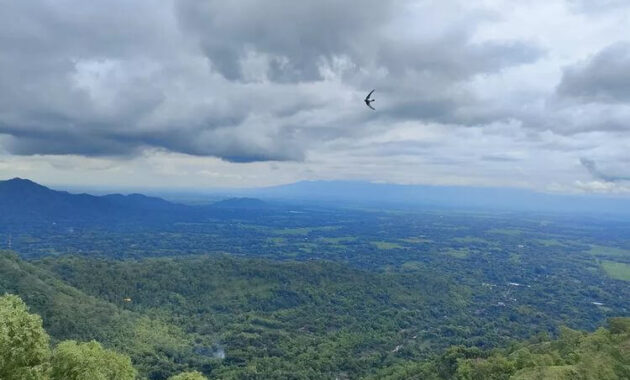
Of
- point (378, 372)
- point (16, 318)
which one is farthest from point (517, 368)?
point (16, 318)

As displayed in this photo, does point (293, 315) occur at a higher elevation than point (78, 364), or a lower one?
lower

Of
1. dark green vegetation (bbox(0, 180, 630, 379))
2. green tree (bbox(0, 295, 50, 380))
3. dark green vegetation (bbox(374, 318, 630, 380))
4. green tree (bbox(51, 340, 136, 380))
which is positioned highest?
green tree (bbox(0, 295, 50, 380))

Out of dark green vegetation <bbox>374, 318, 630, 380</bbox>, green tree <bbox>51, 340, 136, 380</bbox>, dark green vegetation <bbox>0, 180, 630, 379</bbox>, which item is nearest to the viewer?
green tree <bbox>51, 340, 136, 380</bbox>

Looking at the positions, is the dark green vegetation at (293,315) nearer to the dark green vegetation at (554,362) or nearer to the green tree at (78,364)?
the dark green vegetation at (554,362)

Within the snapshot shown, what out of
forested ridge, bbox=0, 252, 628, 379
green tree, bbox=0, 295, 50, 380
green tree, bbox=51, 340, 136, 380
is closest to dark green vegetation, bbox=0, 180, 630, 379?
forested ridge, bbox=0, 252, 628, 379

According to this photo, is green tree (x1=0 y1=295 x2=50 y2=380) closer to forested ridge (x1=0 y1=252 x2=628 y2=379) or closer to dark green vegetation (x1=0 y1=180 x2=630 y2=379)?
forested ridge (x1=0 y1=252 x2=628 y2=379)

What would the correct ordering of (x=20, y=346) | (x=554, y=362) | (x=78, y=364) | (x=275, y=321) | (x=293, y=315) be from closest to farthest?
(x=20, y=346) < (x=78, y=364) < (x=554, y=362) < (x=275, y=321) < (x=293, y=315)

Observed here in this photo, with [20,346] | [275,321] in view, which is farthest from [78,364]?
[275,321]

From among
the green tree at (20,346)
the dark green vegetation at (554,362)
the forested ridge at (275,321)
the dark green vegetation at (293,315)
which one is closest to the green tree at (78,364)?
the green tree at (20,346)

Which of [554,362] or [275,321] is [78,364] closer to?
[554,362]
